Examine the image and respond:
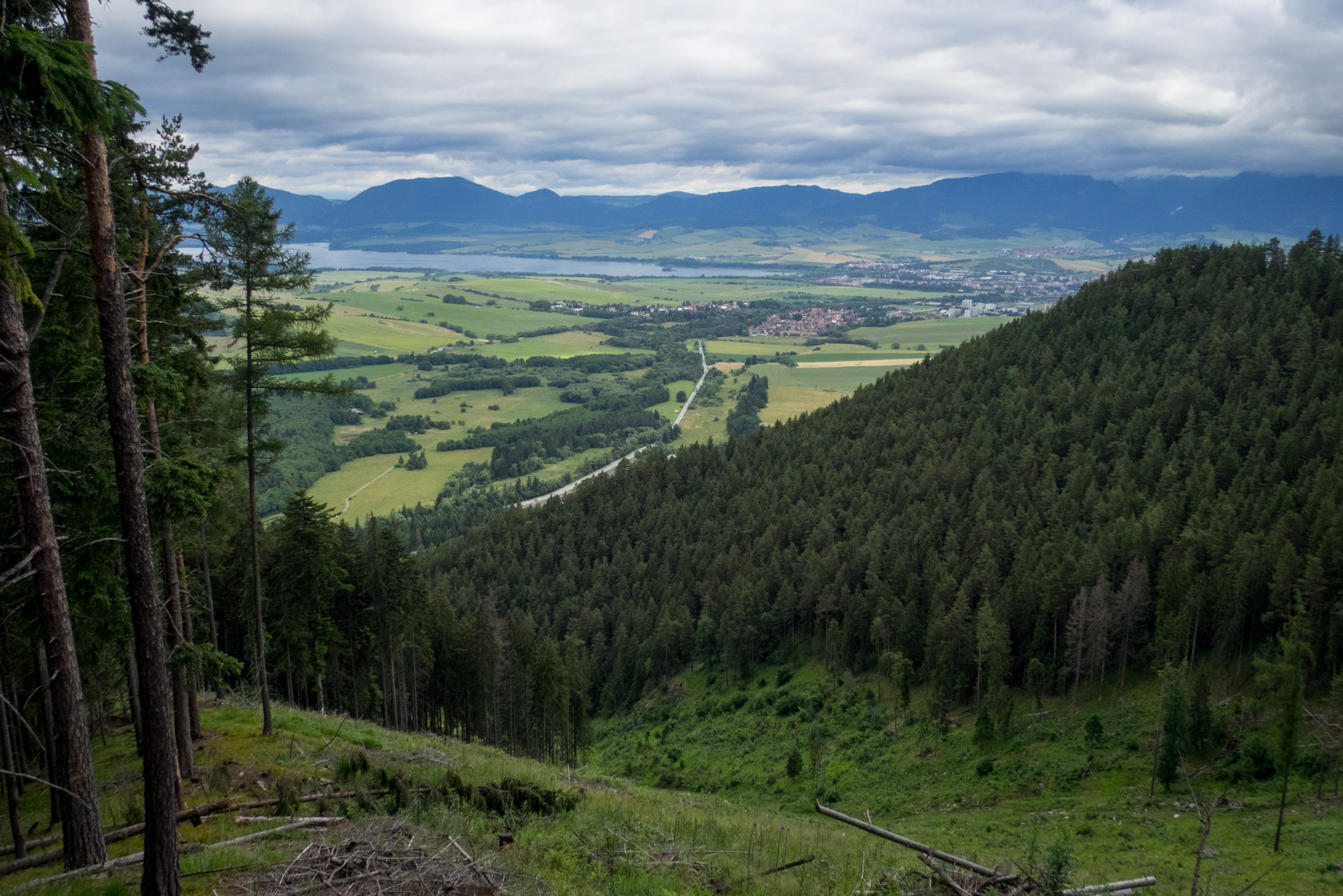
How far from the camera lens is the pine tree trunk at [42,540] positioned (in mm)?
8867

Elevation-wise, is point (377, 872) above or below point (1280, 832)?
above

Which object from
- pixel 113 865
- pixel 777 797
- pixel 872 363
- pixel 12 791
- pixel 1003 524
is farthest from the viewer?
pixel 872 363

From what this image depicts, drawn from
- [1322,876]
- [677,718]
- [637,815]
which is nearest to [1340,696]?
[1322,876]

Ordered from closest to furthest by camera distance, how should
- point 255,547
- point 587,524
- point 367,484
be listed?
point 255,547, point 587,524, point 367,484

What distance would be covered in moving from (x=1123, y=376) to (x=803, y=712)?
5354 centimetres

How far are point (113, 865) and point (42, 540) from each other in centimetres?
474

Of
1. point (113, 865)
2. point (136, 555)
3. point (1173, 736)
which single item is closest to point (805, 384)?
point (1173, 736)

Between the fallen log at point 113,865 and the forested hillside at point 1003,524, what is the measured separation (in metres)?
30.4

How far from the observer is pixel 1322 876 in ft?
65.1

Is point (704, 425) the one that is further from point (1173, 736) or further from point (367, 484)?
point (1173, 736)

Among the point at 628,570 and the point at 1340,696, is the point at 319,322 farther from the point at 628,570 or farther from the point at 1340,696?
the point at 628,570

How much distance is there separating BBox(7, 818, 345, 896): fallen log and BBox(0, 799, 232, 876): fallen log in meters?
0.35

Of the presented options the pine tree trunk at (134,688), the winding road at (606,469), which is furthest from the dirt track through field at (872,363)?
the pine tree trunk at (134,688)

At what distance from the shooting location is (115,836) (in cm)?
1193
